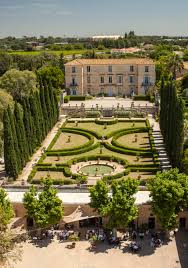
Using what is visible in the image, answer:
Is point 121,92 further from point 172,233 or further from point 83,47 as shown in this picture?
point 83,47

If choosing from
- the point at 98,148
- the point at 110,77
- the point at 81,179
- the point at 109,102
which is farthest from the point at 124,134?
the point at 110,77

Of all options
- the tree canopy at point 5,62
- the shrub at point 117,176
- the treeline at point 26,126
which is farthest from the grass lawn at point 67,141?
the tree canopy at point 5,62

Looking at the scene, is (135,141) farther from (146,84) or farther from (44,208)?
(146,84)

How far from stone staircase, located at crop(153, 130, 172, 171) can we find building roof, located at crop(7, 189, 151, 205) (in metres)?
9.91

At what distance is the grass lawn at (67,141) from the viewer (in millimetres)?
52162

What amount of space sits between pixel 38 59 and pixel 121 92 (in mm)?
37718

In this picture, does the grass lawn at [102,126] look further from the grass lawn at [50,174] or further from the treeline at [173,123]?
the grass lawn at [50,174]

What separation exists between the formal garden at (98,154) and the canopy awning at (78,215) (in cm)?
618

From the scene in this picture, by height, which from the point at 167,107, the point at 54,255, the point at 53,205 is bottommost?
the point at 54,255

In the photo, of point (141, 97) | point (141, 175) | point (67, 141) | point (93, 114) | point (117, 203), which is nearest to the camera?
point (117, 203)

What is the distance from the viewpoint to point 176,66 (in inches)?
3327

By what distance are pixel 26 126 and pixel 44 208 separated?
18.1 metres

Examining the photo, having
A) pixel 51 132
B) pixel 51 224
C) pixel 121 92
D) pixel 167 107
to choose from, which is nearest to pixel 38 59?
pixel 121 92

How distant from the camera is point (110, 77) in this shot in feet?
267
